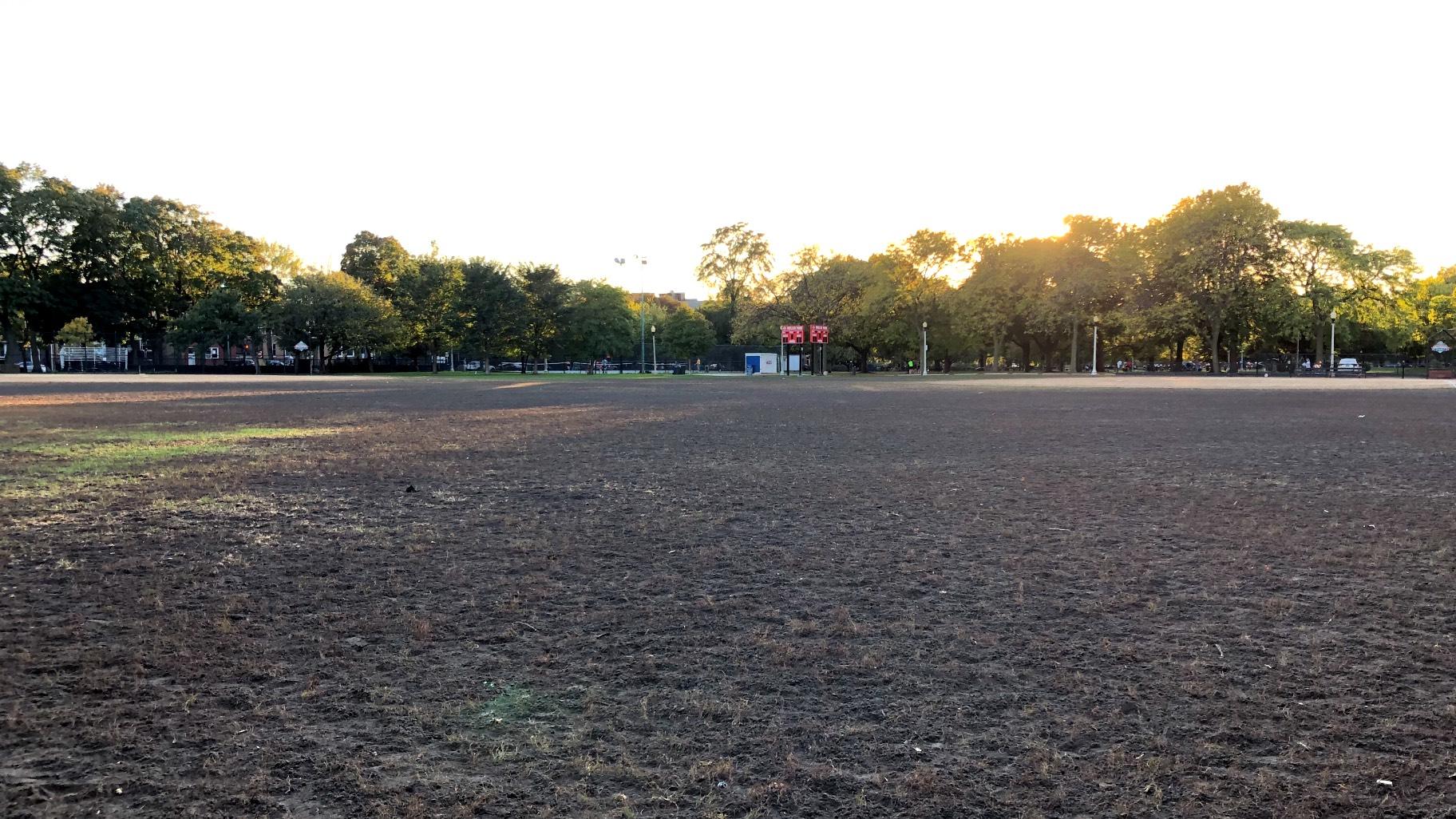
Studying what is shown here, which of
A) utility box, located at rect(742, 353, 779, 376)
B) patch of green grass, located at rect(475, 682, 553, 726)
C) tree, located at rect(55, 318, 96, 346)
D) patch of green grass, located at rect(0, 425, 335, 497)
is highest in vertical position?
tree, located at rect(55, 318, 96, 346)

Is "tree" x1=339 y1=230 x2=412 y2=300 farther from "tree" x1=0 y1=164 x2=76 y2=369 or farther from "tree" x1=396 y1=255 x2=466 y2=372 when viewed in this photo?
"tree" x1=0 y1=164 x2=76 y2=369

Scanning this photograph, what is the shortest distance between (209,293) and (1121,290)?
77.7m

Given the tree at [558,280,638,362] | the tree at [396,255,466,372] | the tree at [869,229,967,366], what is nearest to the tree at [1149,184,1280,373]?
the tree at [869,229,967,366]

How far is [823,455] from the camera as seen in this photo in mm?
11633

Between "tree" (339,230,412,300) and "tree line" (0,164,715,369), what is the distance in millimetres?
6138

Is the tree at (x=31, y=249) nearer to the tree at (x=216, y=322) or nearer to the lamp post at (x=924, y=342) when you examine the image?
the tree at (x=216, y=322)

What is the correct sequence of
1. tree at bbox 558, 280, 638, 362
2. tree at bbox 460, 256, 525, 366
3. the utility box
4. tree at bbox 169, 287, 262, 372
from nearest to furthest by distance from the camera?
1. tree at bbox 460, 256, 525, 366
2. tree at bbox 169, 287, 262, 372
3. the utility box
4. tree at bbox 558, 280, 638, 362

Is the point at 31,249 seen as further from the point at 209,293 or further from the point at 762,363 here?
the point at 762,363

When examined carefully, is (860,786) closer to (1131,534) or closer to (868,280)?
(1131,534)

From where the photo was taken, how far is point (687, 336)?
290 feet

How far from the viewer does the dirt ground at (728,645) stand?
2582 millimetres

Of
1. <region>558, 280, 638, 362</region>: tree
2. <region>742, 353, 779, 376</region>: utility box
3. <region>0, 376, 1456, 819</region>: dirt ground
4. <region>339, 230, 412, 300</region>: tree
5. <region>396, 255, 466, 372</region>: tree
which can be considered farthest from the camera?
<region>339, 230, 412, 300</region>: tree

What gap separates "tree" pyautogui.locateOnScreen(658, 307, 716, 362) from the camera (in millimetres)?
88375

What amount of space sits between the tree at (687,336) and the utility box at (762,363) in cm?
1446
